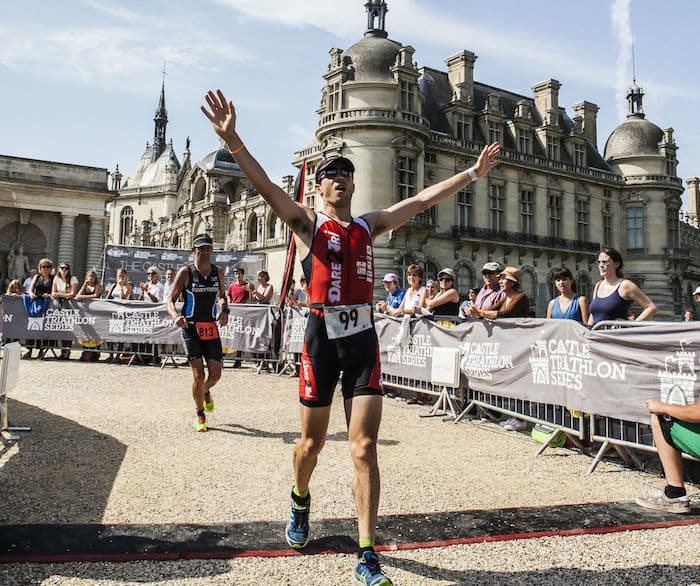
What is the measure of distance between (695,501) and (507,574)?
2.60 meters

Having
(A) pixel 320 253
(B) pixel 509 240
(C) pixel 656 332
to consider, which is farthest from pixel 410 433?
(B) pixel 509 240

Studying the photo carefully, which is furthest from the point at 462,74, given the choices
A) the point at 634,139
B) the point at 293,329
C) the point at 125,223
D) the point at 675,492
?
the point at 125,223

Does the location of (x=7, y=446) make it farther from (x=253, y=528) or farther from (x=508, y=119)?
(x=508, y=119)

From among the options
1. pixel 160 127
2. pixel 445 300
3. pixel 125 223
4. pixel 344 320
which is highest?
pixel 160 127

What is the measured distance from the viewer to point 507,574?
3.37 m

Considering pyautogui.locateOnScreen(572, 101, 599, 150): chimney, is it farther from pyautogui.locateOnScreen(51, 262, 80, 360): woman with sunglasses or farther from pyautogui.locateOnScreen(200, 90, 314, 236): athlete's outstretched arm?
pyautogui.locateOnScreen(200, 90, 314, 236): athlete's outstretched arm

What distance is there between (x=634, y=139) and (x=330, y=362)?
50816 mm

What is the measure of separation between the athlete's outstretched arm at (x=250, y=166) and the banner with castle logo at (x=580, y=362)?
386 cm

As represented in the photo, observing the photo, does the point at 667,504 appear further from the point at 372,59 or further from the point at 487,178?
the point at 487,178

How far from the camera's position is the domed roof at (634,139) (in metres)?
46.9

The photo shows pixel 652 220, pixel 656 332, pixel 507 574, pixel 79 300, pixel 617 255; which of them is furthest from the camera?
pixel 652 220

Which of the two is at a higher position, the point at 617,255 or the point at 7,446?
the point at 617,255

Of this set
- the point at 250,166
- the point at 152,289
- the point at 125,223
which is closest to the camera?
the point at 250,166

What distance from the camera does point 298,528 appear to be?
12.1 feet
